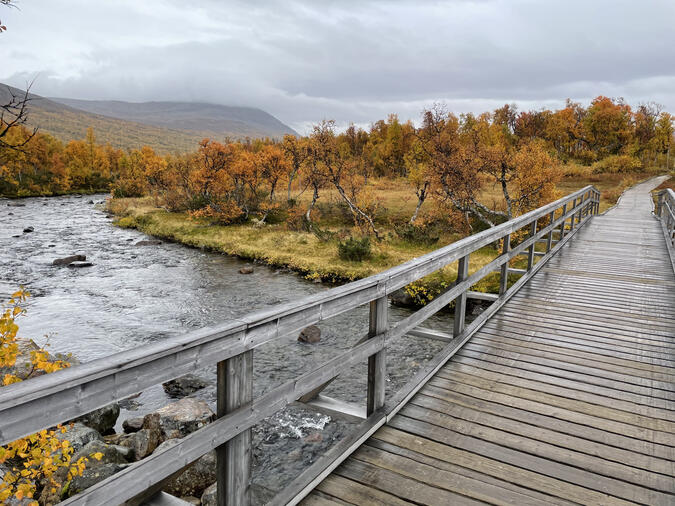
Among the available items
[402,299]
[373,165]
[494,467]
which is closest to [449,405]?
[494,467]

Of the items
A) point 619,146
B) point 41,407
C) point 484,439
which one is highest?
point 619,146

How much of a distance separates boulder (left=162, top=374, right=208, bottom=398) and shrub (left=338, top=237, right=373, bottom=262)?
493 inches

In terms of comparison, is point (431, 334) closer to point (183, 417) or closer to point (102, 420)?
point (183, 417)

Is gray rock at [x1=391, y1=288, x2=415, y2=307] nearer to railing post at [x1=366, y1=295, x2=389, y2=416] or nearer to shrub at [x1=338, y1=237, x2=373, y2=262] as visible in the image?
shrub at [x1=338, y1=237, x2=373, y2=262]

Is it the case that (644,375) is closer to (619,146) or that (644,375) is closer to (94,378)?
(94,378)

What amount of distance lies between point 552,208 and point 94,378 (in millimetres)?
9761

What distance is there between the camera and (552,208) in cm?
963

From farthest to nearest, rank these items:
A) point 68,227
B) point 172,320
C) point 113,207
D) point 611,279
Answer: point 113,207
point 68,227
point 172,320
point 611,279

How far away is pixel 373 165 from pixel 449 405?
59030 millimetres

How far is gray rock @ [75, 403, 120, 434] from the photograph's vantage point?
24.6 ft

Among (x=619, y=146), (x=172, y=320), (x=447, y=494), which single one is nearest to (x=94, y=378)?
(x=447, y=494)

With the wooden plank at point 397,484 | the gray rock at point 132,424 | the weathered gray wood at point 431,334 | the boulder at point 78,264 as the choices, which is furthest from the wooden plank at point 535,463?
the boulder at point 78,264

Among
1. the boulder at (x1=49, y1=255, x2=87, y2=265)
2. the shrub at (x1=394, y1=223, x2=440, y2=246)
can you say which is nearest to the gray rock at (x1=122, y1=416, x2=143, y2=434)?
the boulder at (x1=49, y1=255, x2=87, y2=265)

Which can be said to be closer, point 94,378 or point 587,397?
point 94,378
